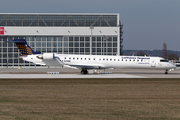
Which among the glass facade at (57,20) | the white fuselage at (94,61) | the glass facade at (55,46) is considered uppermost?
the glass facade at (57,20)

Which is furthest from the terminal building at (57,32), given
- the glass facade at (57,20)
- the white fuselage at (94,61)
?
the white fuselage at (94,61)

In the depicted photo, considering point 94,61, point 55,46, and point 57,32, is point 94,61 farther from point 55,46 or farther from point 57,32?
point 55,46

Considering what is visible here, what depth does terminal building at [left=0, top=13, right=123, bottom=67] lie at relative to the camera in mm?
73562

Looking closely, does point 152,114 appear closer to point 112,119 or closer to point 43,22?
point 112,119

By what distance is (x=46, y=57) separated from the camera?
40.2 metres

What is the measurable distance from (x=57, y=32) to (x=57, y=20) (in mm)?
3461

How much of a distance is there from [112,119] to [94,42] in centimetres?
6548

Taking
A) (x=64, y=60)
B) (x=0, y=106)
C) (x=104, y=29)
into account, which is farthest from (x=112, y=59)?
(x=104, y=29)

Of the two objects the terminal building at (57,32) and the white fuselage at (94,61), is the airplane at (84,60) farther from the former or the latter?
the terminal building at (57,32)

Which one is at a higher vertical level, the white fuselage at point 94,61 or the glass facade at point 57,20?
the glass facade at point 57,20

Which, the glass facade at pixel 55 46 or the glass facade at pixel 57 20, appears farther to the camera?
the glass facade at pixel 55 46

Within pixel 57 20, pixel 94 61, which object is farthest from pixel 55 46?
pixel 94 61

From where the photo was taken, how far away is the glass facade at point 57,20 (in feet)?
243

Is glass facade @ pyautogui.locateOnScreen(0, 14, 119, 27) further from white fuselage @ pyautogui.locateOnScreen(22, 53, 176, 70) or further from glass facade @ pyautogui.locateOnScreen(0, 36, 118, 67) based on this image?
white fuselage @ pyautogui.locateOnScreen(22, 53, 176, 70)
